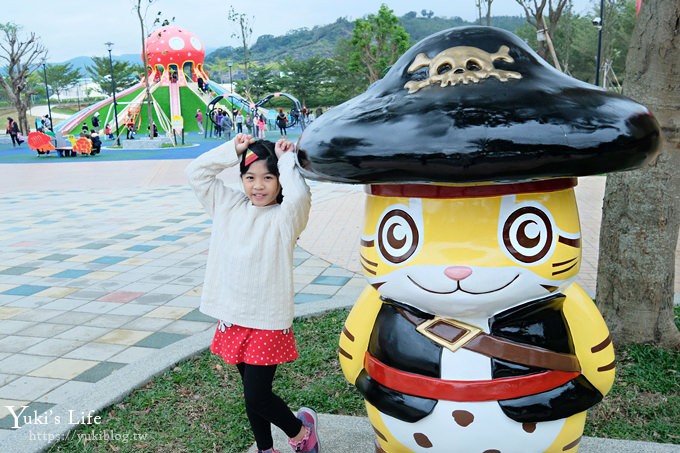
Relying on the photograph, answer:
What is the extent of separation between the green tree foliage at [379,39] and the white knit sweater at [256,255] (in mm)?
31846

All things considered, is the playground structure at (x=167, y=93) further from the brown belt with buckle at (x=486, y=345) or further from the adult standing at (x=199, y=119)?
the brown belt with buckle at (x=486, y=345)

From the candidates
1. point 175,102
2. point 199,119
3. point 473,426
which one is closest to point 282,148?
point 473,426

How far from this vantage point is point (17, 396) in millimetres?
3686

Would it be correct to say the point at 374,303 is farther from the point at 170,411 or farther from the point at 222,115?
the point at 222,115

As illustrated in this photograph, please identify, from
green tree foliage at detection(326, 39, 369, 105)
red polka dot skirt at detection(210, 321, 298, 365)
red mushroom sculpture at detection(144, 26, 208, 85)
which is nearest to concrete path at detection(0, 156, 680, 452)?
red polka dot skirt at detection(210, 321, 298, 365)

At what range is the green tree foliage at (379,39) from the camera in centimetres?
Answer: 3409

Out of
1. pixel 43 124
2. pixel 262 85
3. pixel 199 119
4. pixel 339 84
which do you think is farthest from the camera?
pixel 339 84

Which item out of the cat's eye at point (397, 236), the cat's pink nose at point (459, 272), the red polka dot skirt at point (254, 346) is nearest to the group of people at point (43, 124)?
the red polka dot skirt at point (254, 346)

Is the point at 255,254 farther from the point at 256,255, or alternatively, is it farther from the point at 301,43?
the point at 301,43

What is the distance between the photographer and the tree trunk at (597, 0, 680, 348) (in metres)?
3.48

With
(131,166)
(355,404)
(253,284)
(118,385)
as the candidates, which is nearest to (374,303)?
(253,284)

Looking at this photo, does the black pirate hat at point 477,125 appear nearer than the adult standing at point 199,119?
Yes

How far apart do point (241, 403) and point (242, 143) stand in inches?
65.1

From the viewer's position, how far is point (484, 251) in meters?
1.82
